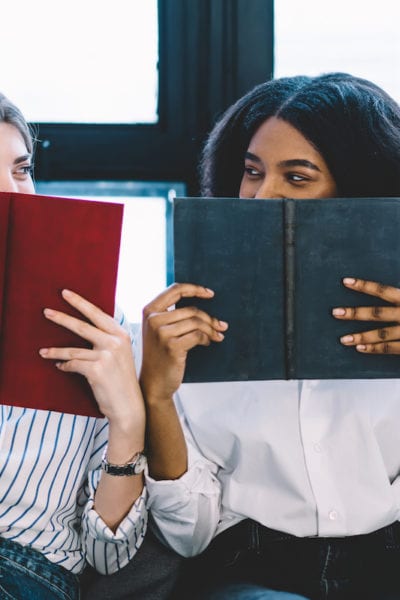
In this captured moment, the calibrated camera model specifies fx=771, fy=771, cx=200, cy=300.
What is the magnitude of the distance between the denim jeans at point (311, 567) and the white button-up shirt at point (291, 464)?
2cm

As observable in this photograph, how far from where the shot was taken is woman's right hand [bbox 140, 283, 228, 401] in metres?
1.14

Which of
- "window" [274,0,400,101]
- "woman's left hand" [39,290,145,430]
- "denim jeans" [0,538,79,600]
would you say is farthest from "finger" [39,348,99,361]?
"window" [274,0,400,101]

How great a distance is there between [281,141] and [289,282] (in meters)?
0.32

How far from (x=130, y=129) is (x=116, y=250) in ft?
2.96

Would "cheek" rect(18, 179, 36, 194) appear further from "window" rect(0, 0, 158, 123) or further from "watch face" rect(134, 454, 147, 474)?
"window" rect(0, 0, 158, 123)

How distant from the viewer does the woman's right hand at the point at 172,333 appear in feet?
3.74

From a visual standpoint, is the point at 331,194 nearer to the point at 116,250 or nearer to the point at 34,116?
the point at 116,250

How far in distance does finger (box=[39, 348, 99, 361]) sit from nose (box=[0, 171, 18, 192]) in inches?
13.4

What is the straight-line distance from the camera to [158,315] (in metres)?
1.14

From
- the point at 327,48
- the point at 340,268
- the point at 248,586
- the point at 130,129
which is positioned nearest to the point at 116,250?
the point at 340,268

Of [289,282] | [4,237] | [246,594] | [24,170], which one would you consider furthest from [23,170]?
[246,594]

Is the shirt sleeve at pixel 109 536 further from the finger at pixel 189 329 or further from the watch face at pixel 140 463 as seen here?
the finger at pixel 189 329

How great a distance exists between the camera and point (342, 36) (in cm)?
194

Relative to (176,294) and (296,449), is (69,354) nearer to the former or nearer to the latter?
(176,294)
